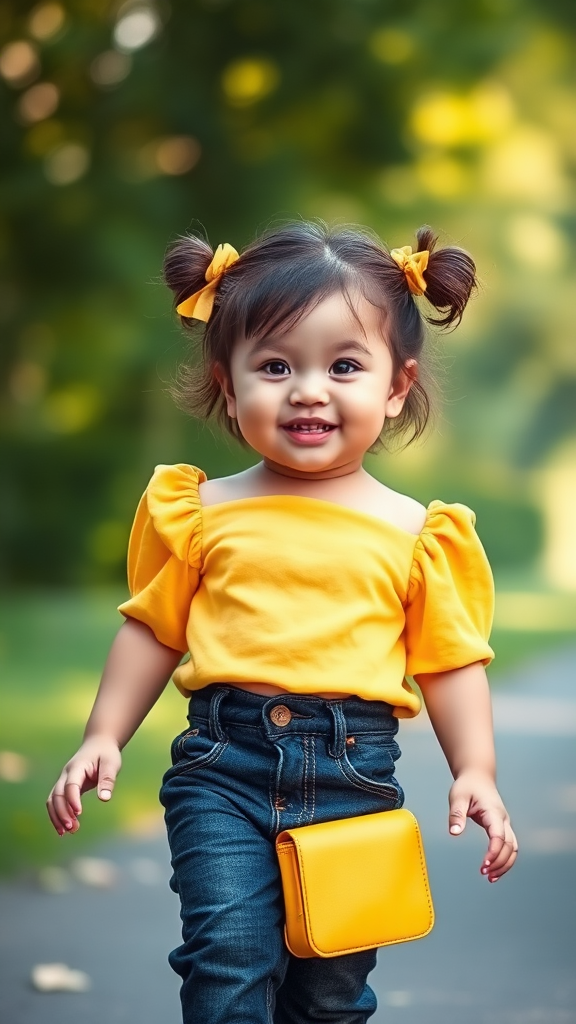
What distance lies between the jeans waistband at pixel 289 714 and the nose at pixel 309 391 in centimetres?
48

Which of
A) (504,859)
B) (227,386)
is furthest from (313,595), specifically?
(504,859)

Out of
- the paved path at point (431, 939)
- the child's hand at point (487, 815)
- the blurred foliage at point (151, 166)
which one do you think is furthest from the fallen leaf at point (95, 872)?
the blurred foliage at point (151, 166)

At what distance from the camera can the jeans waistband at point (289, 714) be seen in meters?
2.54

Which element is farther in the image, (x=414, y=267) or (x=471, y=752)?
(x=414, y=267)

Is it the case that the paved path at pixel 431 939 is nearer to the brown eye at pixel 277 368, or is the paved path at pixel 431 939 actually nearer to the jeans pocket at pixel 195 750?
the jeans pocket at pixel 195 750

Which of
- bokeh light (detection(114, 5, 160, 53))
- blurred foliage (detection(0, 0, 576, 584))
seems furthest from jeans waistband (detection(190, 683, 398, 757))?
bokeh light (detection(114, 5, 160, 53))

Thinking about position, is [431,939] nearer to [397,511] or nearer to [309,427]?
[397,511]

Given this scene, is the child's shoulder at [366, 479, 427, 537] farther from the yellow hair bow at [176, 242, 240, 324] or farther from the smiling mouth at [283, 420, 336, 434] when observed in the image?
the yellow hair bow at [176, 242, 240, 324]

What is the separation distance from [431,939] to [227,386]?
6.55 ft

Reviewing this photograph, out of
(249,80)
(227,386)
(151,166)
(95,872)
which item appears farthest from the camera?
(151,166)

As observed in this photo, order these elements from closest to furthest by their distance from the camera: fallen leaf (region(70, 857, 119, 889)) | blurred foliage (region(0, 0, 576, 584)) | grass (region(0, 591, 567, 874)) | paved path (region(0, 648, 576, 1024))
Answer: paved path (region(0, 648, 576, 1024))
fallen leaf (region(70, 857, 119, 889))
grass (region(0, 591, 567, 874))
blurred foliage (region(0, 0, 576, 584))

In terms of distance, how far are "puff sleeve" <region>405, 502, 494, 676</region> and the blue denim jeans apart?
131 millimetres

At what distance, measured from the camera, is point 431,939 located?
4.14 m

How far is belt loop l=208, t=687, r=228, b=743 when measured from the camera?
2578mm
